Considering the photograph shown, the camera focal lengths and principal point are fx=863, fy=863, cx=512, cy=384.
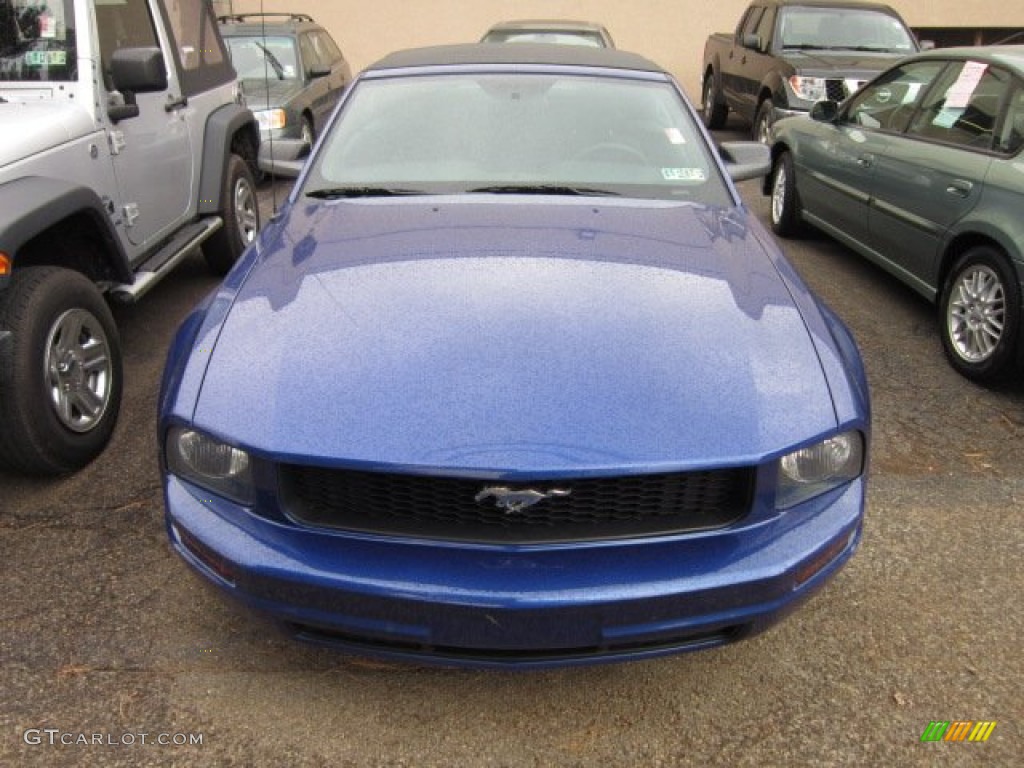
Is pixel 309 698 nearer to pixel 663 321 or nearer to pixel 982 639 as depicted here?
pixel 663 321

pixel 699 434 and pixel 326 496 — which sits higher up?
pixel 699 434

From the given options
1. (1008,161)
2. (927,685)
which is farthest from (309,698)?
(1008,161)

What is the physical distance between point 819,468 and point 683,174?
1.64 metres

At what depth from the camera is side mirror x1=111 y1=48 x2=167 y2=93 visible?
3719 millimetres

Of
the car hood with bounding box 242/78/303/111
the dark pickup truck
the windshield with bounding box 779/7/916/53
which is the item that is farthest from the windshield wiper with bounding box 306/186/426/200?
the windshield with bounding box 779/7/916/53

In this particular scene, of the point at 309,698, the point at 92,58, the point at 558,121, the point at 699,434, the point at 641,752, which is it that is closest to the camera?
the point at 699,434

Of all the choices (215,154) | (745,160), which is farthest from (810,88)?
(215,154)

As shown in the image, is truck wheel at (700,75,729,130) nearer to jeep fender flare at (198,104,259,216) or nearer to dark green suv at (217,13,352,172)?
dark green suv at (217,13,352,172)

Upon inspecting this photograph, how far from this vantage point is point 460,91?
358 cm

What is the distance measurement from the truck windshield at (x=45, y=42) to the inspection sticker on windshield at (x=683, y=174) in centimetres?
263

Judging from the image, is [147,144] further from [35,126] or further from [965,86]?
[965,86]

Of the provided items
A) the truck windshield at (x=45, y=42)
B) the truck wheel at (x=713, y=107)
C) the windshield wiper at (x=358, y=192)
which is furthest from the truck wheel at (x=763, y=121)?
the truck windshield at (x=45, y=42)

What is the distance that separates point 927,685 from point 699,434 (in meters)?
Answer: 1.09

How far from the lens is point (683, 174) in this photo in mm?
3369
